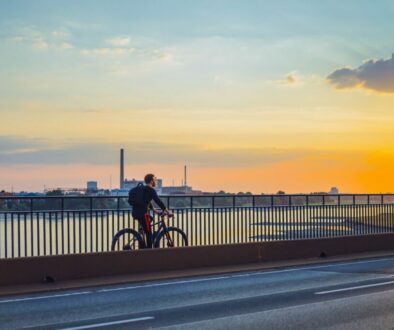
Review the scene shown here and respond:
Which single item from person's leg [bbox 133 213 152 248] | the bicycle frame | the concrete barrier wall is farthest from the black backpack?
the concrete barrier wall

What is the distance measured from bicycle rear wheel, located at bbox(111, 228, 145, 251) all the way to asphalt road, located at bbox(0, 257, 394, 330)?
214 cm

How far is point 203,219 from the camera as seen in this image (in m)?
19.8

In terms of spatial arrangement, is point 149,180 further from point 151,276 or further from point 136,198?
point 151,276

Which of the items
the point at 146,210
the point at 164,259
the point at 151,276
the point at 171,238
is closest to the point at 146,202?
the point at 146,210

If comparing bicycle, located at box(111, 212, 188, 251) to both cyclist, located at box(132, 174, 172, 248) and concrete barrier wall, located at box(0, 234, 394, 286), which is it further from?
concrete barrier wall, located at box(0, 234, 394, 286)

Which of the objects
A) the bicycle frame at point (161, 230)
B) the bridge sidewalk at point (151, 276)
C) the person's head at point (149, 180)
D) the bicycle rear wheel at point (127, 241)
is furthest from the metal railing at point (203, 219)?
the bridge sidewalk at point (151, 276)

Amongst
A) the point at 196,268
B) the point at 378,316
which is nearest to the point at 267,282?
the point at 196,268

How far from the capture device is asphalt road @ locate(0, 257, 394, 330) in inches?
425

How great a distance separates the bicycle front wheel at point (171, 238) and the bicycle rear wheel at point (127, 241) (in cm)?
52

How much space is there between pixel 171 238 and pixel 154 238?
1.67 feet

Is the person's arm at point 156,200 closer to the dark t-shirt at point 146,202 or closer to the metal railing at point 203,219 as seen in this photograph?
the dark t-shirt at point 146,202

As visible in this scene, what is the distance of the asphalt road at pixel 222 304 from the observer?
35.4 ft

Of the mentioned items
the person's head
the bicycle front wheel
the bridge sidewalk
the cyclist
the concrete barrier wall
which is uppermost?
the person's head

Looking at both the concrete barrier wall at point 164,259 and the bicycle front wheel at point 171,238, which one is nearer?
the concrete barrier wall at point 164,259
